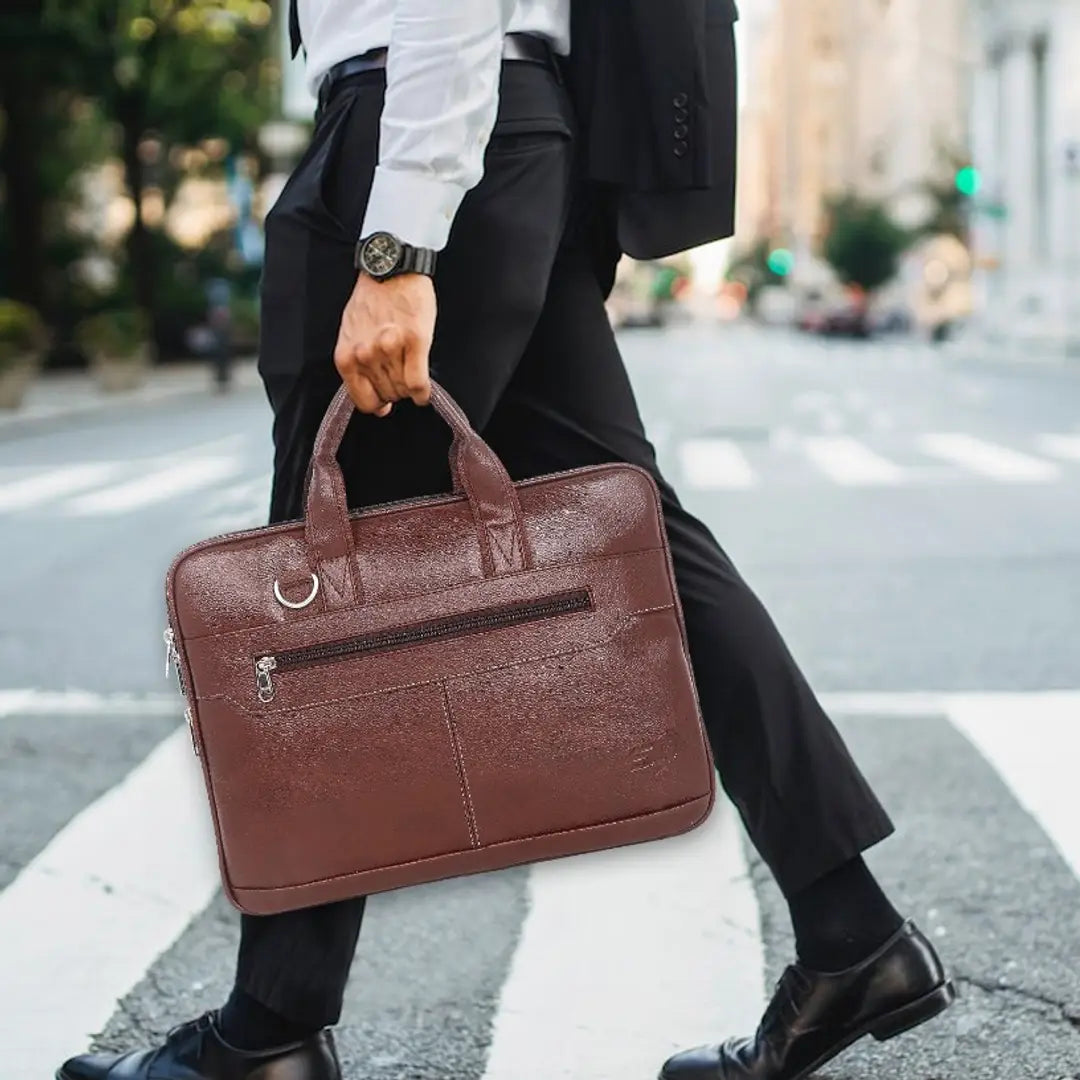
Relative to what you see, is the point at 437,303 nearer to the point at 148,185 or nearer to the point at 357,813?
the point at 357,813

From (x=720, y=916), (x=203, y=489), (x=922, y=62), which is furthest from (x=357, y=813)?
(x=922, y=62)

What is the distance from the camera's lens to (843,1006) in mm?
2205

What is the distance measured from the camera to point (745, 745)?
2154 mm

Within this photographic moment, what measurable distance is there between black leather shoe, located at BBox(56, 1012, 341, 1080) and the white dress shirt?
94cm

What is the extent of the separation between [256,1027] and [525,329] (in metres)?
0.85

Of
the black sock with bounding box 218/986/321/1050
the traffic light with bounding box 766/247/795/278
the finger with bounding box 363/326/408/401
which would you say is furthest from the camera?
the traffic light with bounding box 766/247/795/278

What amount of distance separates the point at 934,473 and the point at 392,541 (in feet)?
34.8

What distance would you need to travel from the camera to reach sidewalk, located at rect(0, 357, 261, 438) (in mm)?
20500

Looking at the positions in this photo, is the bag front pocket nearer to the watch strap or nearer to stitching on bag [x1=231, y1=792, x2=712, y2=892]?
stitching on bag [x1=231, y1=792, x2=712, y2=892]

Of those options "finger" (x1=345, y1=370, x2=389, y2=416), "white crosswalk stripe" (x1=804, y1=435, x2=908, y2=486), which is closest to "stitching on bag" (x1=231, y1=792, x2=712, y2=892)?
"finger" (x1=345, y1=370, x2=389, y2=416)

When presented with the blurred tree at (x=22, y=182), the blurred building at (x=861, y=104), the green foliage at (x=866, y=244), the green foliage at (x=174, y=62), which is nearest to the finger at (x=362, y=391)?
the green foliage at (x=174, y=62)

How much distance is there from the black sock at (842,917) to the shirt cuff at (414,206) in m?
0.85

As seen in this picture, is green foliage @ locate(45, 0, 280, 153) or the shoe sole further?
green foliage @ locate(45, 0, 280, 153)

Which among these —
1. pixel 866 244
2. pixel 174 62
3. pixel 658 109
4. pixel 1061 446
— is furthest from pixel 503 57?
pixel 866 244
